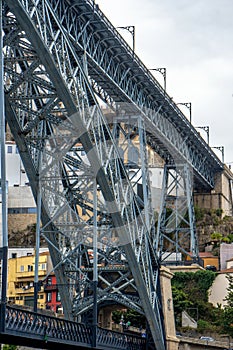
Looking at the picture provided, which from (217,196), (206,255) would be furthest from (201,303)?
(217,196)

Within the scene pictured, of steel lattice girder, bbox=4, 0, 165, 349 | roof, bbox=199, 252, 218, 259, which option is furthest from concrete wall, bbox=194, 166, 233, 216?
steel lattice girder, bbox=4, 0, 165, 349

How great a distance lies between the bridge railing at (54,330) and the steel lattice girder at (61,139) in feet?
10.1

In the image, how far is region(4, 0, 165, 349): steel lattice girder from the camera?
40.6 meters

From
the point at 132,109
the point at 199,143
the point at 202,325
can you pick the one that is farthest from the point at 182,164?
the point at 132,109

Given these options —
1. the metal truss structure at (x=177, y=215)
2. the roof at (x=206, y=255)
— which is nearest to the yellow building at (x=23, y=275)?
the metal truss structure at (x=177, y=215)

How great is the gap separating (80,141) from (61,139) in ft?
6.10

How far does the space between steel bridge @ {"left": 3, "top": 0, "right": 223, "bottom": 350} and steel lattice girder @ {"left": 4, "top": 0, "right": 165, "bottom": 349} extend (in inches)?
1.9

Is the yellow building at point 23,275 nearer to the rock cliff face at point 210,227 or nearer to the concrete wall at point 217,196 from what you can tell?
the rock cliff face at point 210,227

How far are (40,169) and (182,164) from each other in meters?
37.1

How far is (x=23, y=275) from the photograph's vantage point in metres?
85.8

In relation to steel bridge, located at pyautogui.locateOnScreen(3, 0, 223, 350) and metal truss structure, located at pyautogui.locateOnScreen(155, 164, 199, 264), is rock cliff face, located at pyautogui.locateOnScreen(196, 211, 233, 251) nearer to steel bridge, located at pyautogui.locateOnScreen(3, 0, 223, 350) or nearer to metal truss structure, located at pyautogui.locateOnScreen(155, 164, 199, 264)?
metal truss structure, located at pyautogui.locateOnScreen(155, 164, 199, 264)

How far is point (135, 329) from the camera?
67250 millimetres

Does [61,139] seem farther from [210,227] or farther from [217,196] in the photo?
[217,196]

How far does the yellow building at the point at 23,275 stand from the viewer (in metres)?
83.4
